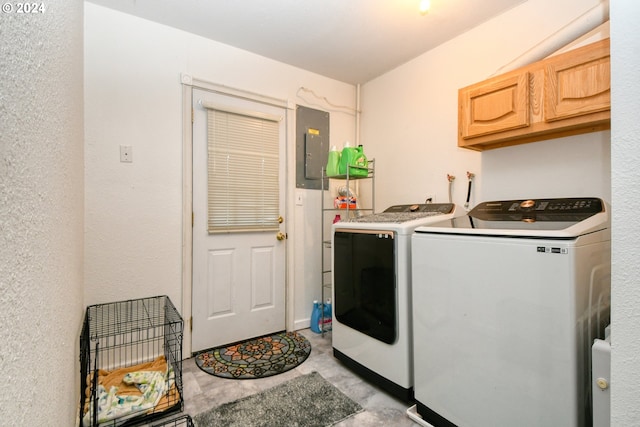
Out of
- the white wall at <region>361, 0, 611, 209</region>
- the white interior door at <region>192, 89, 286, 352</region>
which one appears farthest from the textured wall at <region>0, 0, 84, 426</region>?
the white wall at <region>361, 0, 611, 209</region>

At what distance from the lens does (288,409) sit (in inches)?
67.6

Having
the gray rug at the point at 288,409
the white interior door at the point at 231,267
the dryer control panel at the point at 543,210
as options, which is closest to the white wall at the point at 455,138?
the dryer control panel at the point at 543,210

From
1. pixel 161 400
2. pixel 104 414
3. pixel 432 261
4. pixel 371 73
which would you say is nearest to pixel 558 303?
pixel 432 261

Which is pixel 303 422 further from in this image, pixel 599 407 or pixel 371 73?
pixel 371 73

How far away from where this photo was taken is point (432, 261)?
1554 mm

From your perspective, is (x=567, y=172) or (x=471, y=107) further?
(x=471, y=107)

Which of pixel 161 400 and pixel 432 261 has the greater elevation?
pixel 432 261

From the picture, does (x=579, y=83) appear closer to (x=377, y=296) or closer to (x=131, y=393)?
(x=377, y=296)

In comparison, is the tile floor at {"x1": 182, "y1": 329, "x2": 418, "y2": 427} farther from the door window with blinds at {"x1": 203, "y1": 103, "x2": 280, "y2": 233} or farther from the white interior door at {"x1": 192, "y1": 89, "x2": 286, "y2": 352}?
the door window with blinds at {"x1": 203, "y1": 103, "x2": 280, "y2": 233}

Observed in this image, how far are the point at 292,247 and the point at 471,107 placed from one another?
1789mm

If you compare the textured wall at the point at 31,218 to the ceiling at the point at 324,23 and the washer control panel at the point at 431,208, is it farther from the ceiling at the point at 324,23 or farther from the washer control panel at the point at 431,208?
the washer control panel at the point at 431,208

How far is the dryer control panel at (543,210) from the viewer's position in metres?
1.44

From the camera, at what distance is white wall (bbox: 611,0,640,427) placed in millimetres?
727

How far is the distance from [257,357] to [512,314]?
179cm
